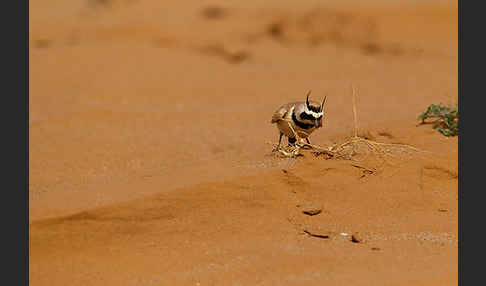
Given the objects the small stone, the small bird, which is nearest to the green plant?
the small bird

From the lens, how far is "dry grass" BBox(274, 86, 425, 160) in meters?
5.71

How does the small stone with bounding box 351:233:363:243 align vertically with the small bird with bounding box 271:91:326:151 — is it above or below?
below

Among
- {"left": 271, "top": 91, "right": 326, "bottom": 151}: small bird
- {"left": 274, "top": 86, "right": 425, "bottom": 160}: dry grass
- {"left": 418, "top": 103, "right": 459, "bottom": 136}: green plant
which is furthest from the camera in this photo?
{"left": 418, "top": 103, "right": 459, "bottom": 136}: green plant

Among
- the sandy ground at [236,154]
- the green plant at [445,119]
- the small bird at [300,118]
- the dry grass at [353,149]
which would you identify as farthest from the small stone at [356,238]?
the green plant at [445,119]

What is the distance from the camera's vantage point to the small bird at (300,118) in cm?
559

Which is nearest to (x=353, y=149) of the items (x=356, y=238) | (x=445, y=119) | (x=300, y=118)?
(x=300, y=118)

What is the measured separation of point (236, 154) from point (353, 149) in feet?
4.93

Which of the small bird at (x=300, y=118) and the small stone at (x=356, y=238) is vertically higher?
the small bird at (x=300, y=118)

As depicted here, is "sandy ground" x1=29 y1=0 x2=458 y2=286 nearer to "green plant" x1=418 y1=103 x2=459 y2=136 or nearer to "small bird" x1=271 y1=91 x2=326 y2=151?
"green plant" x1=418 y1=103 x2=459 y2=136

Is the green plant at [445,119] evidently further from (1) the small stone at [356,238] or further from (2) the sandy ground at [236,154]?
(1) the small stone at [356,238]

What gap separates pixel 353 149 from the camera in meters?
5.75

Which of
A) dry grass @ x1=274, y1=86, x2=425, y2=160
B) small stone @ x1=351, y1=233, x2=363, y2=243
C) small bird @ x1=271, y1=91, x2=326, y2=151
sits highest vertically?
small bird @ x1=271, y1=91, x2=326, y2=151

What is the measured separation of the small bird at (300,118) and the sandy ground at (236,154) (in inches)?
11.9

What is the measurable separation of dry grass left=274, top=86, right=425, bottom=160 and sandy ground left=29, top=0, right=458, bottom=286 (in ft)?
0.36
